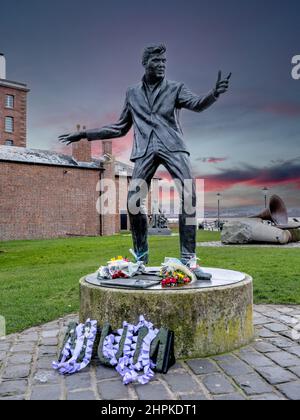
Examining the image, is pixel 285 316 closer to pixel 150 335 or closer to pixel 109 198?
pixel 150 335

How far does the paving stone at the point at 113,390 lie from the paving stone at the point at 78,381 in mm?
129

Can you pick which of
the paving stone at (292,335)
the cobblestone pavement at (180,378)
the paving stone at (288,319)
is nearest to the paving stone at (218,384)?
the cobblestone pavement at (180,378)

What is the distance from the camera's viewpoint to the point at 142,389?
11.7 feet

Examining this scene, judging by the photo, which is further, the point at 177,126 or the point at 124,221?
the point at 124,221

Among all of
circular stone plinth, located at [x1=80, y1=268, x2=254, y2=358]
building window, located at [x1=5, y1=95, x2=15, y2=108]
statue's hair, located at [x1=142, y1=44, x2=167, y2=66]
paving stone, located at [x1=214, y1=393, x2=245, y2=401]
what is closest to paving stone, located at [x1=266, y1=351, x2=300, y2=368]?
circular stone plinth, located at [x1=80, y1=268, x2=254, y2=358]

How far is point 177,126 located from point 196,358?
2822mm

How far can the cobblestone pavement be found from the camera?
3.45 meters

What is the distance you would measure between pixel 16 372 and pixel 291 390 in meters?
2.46

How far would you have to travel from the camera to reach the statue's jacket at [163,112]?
5.38m

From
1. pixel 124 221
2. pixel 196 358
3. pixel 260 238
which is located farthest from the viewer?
pixel 124 221

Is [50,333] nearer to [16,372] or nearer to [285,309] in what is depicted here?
[16,372]

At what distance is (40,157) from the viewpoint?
34.5 metres

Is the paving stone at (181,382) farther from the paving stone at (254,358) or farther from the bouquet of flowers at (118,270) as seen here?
the bouquet of flowers at (118,270)
